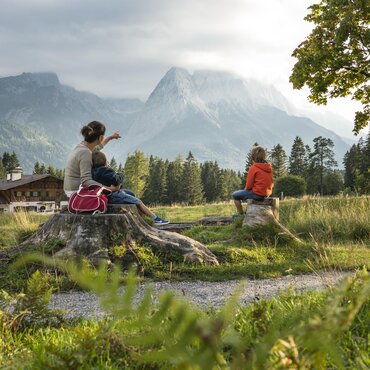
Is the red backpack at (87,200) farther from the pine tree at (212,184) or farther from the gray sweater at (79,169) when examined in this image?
the pine tree at (212,184)

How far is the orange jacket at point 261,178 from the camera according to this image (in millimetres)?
10750

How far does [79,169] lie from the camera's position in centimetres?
811

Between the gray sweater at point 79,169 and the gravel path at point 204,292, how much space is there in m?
2.59

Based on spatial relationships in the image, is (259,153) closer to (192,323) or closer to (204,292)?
(204,292)

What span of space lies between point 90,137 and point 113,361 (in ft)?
21.4

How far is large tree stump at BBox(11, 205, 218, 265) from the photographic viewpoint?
691cm

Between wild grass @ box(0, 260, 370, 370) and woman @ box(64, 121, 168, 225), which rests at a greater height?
A: woman @ box(64, 121, 168, 225)

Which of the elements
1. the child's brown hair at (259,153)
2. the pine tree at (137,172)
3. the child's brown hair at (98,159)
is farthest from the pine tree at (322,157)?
the child's brown hair at (98,159)

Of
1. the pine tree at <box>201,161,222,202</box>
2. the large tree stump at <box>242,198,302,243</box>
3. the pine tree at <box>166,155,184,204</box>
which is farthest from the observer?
the pine tree at <box>201,161,222,202</box>

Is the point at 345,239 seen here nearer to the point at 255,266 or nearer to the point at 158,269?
the point at 255,266

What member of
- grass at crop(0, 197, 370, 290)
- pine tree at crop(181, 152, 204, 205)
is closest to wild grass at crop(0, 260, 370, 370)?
grass at crop(0, 197, 370, 290)

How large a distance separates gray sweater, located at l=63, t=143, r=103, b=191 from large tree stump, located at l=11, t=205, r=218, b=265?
31.2 inches

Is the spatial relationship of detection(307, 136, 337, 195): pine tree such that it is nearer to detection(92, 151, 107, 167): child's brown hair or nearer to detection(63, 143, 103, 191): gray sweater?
detection(92, 151, 107, 167): child's brown hair

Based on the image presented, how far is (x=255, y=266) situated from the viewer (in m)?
7.26
